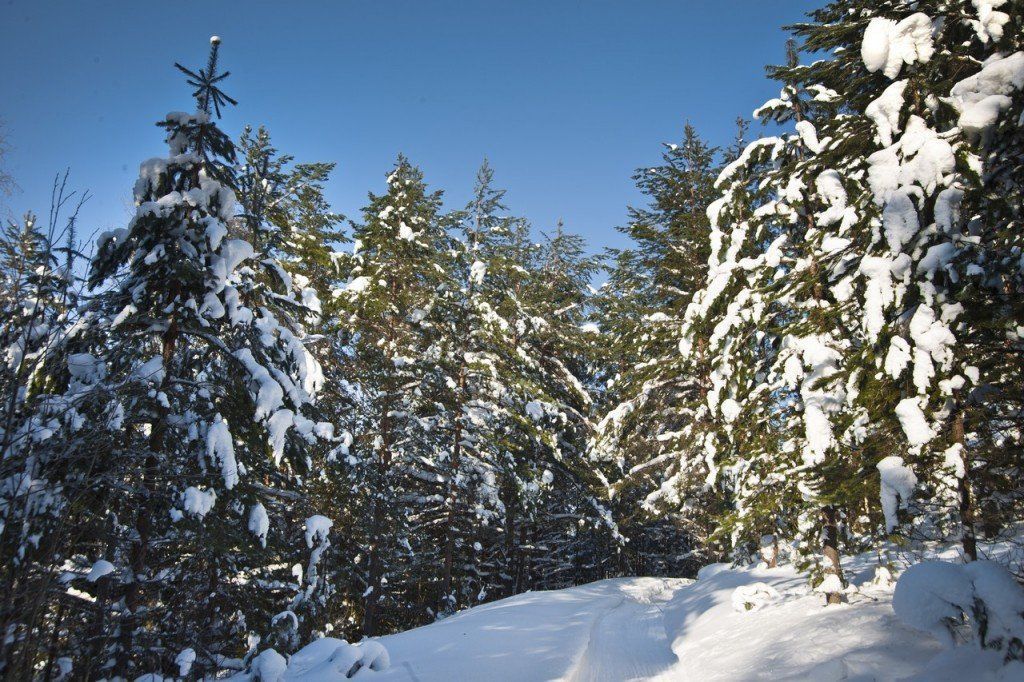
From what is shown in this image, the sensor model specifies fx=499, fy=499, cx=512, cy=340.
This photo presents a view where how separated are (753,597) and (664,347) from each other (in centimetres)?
785

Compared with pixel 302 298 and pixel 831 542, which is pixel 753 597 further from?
pixel 302 298

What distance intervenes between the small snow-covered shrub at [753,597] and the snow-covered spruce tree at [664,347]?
488 cm

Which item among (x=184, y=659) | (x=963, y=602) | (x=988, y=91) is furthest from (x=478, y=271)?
(x=963, y=602)

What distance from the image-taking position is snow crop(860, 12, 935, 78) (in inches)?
185

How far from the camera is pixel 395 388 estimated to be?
47.6ft

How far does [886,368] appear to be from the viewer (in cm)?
449

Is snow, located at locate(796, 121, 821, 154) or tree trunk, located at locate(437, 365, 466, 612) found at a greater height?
snow, located at locate(796, 121, 821, 154)

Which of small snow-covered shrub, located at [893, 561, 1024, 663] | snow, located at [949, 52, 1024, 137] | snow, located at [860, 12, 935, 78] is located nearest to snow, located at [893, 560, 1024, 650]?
small snow-covered shrub, located at [893, 561, 1024, 663]

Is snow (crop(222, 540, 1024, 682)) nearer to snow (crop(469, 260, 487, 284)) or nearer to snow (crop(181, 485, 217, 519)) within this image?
snow (crop(181, 485, 217, 519))

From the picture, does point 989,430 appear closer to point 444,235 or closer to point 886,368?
point 886,368

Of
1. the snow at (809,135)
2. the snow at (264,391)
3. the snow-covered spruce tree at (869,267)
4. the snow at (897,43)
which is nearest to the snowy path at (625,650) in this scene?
the snow-covered spruce tree at (869,267)

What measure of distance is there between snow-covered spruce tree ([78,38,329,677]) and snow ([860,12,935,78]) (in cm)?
753

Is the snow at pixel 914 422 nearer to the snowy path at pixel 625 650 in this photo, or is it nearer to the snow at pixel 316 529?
the snowy path at pixel 625 650

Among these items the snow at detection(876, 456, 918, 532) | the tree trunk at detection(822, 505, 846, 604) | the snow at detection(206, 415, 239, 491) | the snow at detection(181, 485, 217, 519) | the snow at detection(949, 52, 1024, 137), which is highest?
the snow at detection(949, 52, 1024, 137)
